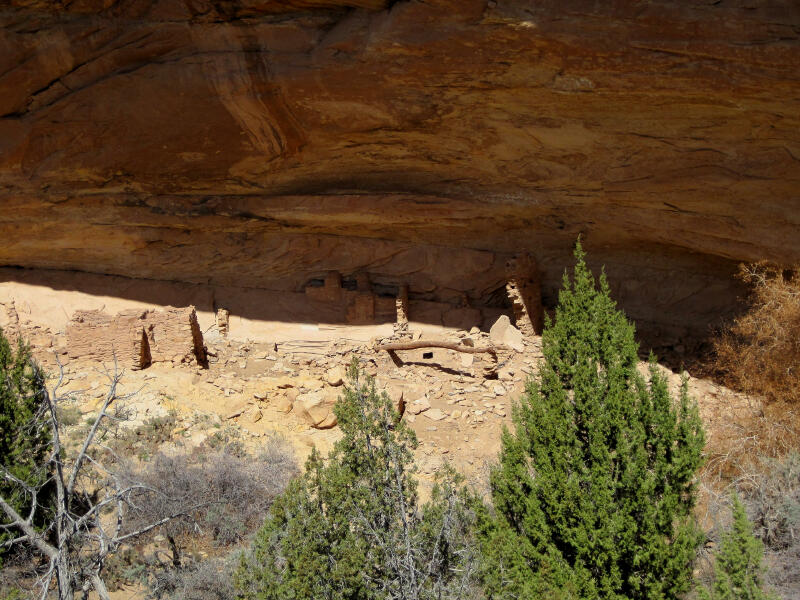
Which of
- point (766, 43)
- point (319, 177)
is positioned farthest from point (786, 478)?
point (319, 177)

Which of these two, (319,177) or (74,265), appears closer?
(319,177)

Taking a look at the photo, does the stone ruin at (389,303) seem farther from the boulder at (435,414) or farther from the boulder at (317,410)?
the boulder at (317,410)

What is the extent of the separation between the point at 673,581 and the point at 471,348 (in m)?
4.77

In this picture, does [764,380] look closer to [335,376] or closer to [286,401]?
[335,376]

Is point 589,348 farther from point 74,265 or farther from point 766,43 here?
point 74,265

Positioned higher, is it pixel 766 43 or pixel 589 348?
pixel 766 43

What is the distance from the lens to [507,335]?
1148 centimetres

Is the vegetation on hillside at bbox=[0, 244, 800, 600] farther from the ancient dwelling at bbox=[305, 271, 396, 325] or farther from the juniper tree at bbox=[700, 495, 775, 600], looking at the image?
the ancient dwelling at bbox=[305, 271, 396, 325]

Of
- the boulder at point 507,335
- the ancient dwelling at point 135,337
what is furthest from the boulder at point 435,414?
the ancient dwelling at point 135,337

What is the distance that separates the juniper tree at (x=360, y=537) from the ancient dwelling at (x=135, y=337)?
4.51m

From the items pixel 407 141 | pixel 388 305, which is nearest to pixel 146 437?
pixel 388 305

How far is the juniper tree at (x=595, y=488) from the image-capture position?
6941 millimetres

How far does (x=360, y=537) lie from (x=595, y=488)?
7.03ft

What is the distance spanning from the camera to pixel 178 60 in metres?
9.95
